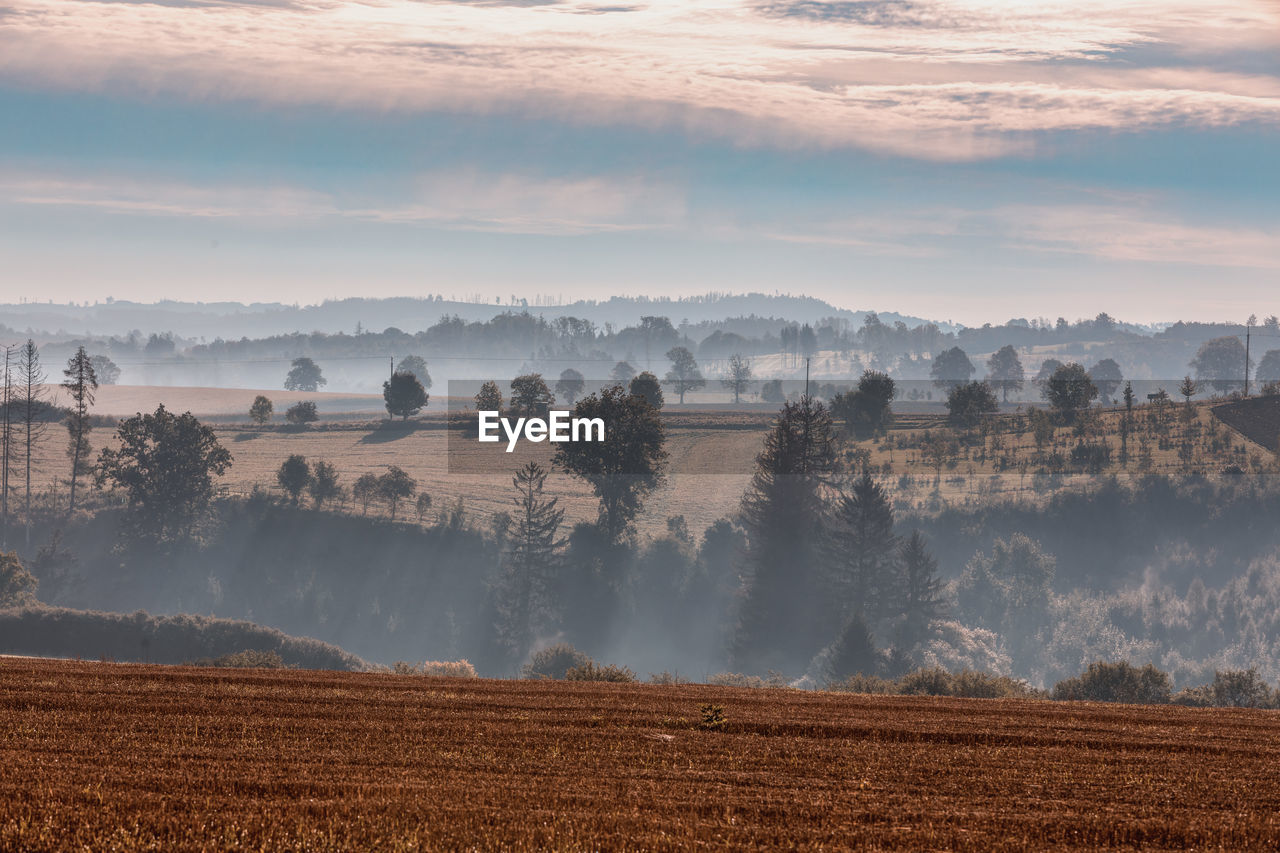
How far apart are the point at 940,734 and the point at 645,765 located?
265 inches

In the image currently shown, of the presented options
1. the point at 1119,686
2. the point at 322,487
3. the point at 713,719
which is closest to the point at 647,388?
the point at 322,487

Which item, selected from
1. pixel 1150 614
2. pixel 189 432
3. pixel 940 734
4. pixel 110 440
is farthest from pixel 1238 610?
pixel 110 440

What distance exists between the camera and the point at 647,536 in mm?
109750

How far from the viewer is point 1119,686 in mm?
51219

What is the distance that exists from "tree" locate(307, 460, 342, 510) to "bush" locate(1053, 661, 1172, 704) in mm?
82074

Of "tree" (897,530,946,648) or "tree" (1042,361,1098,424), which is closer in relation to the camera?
"tree" (897,530,946,648)

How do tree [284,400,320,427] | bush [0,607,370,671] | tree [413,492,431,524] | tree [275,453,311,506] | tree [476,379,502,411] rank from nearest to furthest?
bush [0,607,370,671], tree [413,492,431,524], tree [275,453,311,506], tree [476,379,502,411], tree [284,400,320,427]

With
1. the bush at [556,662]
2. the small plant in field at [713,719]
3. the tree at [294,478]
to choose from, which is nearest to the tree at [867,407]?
the bush at [556,662]

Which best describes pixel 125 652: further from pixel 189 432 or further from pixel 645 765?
pixel 645 765

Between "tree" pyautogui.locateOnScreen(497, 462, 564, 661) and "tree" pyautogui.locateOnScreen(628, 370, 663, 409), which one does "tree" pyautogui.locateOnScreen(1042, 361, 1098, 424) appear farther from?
"tree" pyautogui.locateOnScreen(497, 462, 564, 661)

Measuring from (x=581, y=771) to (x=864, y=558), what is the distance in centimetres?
8715

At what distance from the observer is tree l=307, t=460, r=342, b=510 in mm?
110438

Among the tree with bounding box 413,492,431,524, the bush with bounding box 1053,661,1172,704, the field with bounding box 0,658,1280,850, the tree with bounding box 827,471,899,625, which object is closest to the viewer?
the field with bounding box 0,658,1280,850

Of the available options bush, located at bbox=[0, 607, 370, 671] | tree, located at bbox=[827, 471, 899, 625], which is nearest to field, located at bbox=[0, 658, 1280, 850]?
bush, located at bbox=[0, 607, 370, 671]
